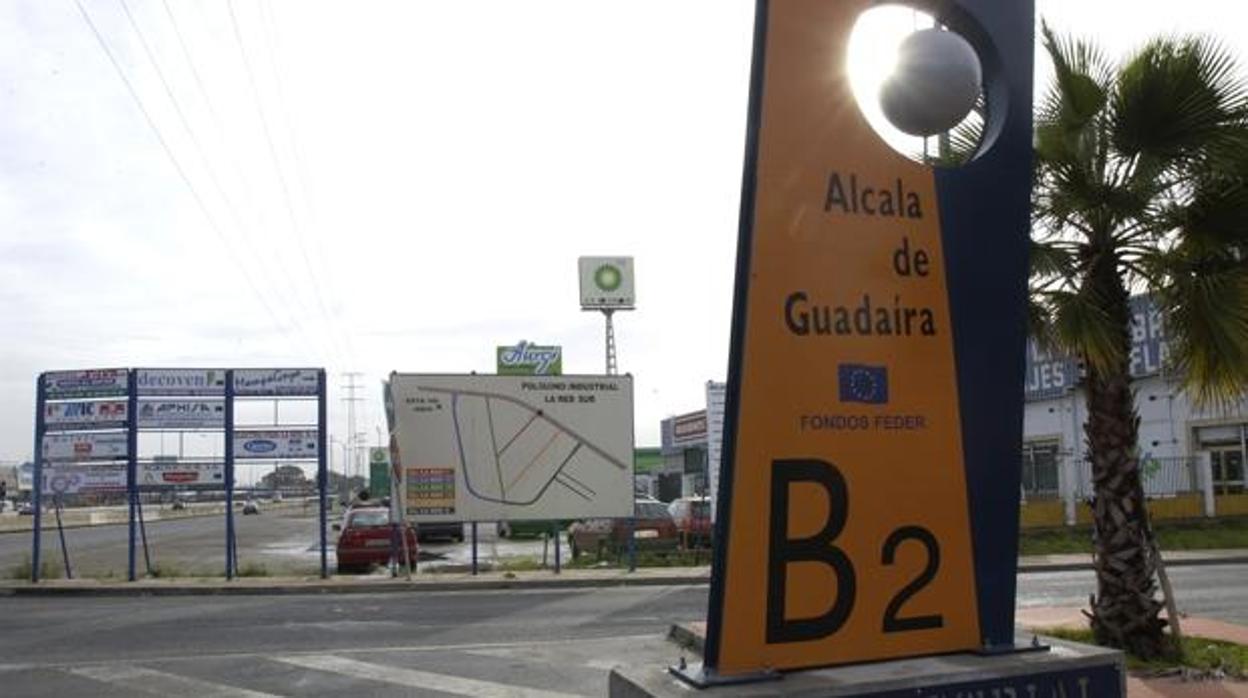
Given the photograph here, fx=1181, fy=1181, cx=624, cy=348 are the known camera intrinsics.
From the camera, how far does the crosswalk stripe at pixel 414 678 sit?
9.39 meters

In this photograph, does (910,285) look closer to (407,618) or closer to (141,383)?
(407,618)

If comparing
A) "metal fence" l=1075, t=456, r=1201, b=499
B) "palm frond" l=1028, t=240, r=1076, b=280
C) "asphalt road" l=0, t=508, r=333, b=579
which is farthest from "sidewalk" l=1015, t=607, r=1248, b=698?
"metal fence" l=1075, t=456, r=1201, b=499

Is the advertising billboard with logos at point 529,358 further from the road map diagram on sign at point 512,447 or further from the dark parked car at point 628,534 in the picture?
the road map diagram on sign at point 512,447

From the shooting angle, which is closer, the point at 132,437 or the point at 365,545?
the point at 132,437

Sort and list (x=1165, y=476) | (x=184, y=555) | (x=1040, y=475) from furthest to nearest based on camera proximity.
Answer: (x=1040, y=475), (x=1165, y=476), (x=184, y=555)

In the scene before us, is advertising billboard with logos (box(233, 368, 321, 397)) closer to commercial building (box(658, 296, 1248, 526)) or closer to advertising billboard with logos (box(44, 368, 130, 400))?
advertising billboard with logos (box(44, 368, 130, 400))

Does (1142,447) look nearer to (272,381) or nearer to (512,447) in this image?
(512,447)

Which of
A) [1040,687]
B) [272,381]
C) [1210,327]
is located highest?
[272,381]

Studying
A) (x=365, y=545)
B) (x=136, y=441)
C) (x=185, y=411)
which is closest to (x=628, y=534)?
(x=365, y=545)

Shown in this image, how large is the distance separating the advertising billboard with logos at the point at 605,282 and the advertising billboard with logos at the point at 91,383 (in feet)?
71.8

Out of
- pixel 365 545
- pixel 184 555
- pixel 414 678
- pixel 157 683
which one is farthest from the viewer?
pixel 184 555

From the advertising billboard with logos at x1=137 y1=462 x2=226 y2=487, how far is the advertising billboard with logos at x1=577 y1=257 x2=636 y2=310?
2146 cm

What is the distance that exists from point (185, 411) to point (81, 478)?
222 centimetres

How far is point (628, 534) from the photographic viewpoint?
24.0m
